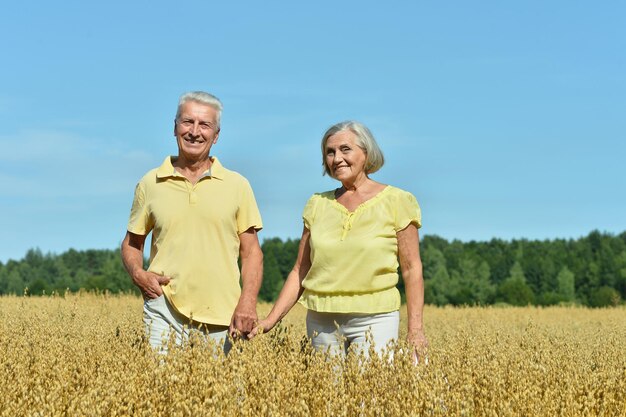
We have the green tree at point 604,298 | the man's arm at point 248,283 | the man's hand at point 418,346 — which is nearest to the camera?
the man's hand at point 418,346

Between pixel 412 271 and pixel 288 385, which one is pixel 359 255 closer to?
pixel 412 271

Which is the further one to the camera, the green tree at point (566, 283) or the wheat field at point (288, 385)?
the green tree at point (566, 283)

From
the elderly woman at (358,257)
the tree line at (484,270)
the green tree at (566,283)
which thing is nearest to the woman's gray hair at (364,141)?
the elderly woman at (358,257)

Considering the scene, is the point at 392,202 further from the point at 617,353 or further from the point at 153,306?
the point at 617,353

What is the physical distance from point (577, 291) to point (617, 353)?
47.8m

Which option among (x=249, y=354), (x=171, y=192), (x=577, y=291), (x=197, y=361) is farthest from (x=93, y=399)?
(x=577, y=291)

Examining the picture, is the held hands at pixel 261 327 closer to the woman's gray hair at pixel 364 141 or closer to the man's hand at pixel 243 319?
the man's hand at pixel 243 319

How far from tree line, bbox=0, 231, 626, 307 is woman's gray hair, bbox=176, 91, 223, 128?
36324mm

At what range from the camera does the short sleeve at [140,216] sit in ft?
15.3

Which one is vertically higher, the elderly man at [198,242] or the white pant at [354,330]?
the elderly man at [198,242]

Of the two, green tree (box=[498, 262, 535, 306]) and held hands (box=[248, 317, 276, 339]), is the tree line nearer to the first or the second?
green tree (box=[498, 262, 535, 306])

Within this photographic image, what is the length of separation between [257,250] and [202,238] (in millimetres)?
361

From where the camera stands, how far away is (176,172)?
4.60 m

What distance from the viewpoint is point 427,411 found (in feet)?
11.1
